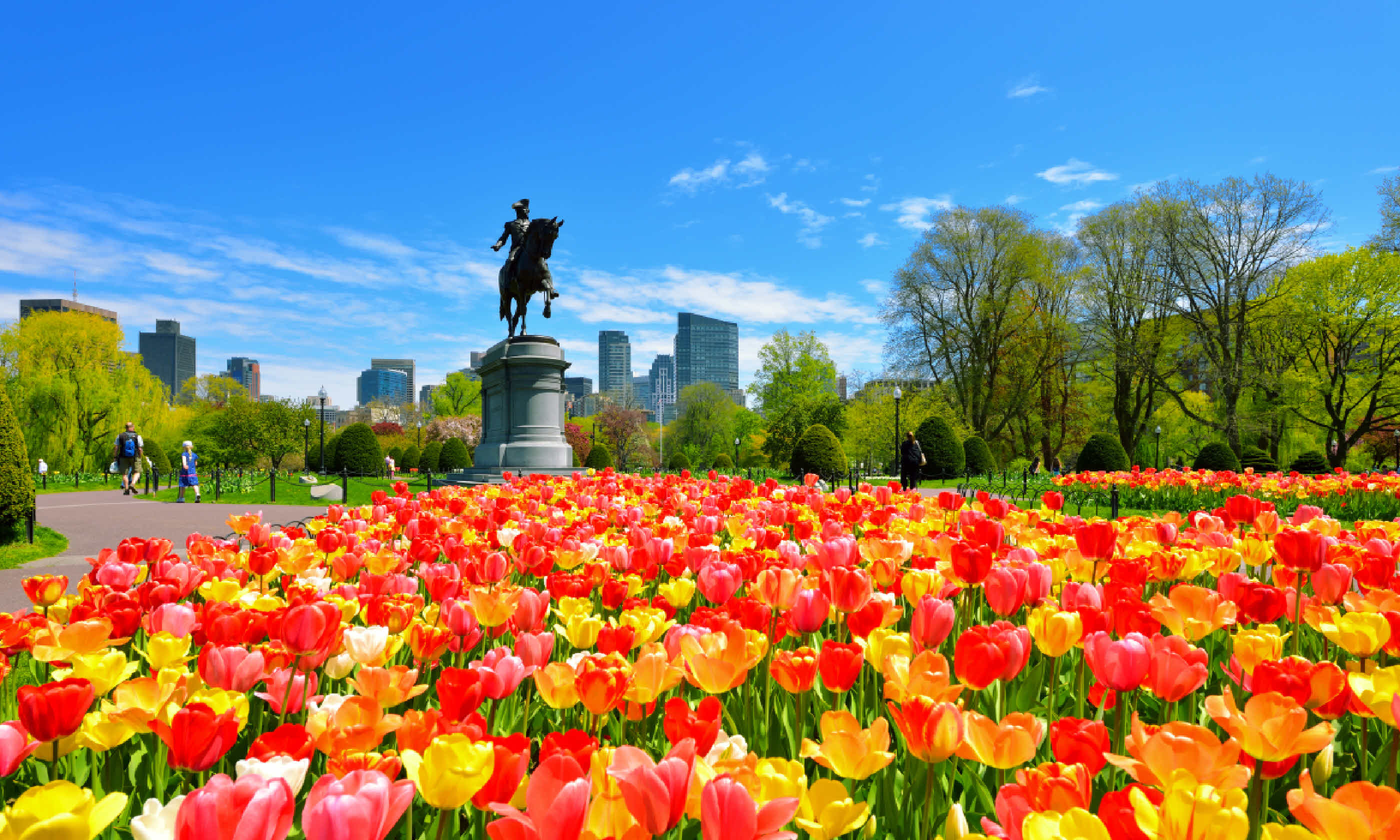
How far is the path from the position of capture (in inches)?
312

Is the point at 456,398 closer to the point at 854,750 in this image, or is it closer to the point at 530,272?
the point at 530,272

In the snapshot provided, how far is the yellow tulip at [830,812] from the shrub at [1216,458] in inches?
1138

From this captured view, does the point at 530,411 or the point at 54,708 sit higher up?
the point at 530,411

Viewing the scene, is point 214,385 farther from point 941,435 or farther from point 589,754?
point 589,754

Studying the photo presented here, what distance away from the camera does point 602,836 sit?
988 mm

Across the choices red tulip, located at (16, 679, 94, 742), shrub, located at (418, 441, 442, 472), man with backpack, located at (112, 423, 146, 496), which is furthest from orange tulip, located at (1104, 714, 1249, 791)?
shrub, located at (418, 441, 442, 472)

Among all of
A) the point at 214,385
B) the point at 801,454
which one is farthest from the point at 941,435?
the point at 214,385

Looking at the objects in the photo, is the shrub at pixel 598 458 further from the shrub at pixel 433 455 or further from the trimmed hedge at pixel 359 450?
the trimmed hedge at pixel 359 450

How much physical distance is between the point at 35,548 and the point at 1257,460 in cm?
3648

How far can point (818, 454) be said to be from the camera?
26234 mm

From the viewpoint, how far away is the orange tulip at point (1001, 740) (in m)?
1.23

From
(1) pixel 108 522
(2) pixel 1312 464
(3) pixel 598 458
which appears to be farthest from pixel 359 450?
(2) pixel 1312 464

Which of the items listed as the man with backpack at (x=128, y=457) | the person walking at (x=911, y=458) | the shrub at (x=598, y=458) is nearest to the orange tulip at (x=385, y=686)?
the person walking at (x=911, y=458)

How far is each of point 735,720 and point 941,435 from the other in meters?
27.0
